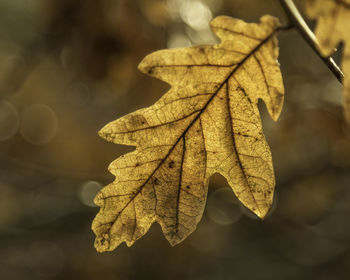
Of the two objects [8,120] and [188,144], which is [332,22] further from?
[8,120]

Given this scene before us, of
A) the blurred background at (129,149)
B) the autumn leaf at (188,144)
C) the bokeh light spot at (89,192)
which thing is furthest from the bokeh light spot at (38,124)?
the autumn leaf at (188,144)

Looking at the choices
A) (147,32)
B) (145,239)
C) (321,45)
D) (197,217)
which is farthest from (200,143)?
(145,239)

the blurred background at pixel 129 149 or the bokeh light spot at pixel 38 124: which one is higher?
the bokeh light spot at pixel 38 124

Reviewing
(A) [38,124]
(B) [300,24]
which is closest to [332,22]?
(B) [300,24]

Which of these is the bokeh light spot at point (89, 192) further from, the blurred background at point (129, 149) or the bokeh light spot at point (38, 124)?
the bokeh light spot at point (38, 124)

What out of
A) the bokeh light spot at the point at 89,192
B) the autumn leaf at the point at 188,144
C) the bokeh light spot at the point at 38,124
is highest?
the bokeh light spot at the point at 38,124

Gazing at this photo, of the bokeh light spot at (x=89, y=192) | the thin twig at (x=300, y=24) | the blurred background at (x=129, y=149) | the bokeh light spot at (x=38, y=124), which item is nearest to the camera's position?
the thin twig at (x=300, y=24)
